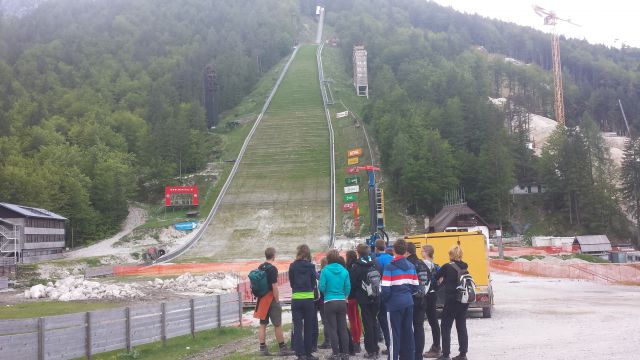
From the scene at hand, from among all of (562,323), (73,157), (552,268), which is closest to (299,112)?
(73,157)

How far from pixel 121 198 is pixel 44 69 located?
69.7 metres

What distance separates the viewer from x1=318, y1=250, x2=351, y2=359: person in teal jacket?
973cm

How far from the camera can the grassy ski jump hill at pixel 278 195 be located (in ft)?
162

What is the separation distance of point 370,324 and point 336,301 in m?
0.92

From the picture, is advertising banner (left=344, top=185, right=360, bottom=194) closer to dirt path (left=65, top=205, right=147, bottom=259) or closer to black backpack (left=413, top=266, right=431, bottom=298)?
dirt path (left=65, top=205, right=147, bottom=259)

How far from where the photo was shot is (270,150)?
75.8 metres

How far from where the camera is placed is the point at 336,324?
32.1ft

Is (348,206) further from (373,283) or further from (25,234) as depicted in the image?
(373,283)

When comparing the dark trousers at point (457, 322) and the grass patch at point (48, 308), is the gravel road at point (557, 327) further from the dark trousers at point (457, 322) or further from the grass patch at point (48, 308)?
the grass patch at point (48, 308)

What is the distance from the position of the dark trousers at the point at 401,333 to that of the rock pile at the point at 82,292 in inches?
693

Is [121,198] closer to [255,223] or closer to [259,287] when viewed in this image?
[255,223]

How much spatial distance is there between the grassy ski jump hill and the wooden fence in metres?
31.0

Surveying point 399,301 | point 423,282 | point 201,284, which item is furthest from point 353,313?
point 201,284

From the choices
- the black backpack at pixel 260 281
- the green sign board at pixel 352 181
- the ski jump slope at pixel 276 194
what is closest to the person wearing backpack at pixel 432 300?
the black backpack at pixel 260 281
